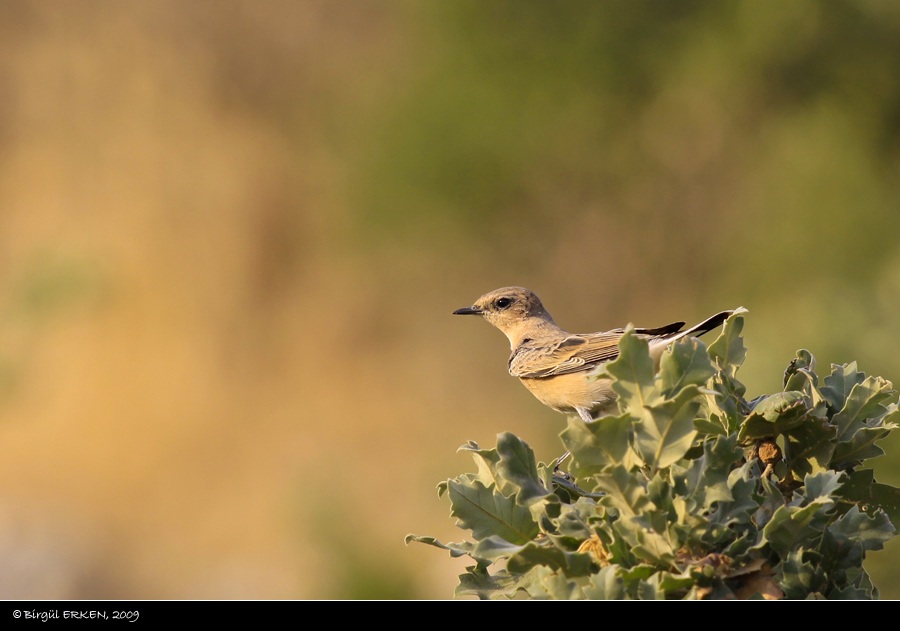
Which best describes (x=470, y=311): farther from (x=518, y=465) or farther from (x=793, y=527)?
(x=793, y=527)

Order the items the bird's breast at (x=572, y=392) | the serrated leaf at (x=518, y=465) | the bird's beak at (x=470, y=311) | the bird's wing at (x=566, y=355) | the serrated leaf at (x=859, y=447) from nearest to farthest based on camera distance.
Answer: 1. the serrated leaf at (x=518, y=465)
2. the serrated leaf at (x=859, y=447)
3. the bird's breast at (x=572, y=392)
4. the bird's wing at (x=566, y=355)
5. the bird's beak at (x=470, y=311)

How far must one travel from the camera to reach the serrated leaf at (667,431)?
6.13 ft

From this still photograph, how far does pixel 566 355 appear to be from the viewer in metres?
5.86

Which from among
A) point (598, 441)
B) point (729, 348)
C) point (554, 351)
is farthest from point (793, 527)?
point (554, 351)

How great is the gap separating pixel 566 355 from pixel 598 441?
156 inches

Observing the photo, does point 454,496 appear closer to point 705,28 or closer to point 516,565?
point 516,565

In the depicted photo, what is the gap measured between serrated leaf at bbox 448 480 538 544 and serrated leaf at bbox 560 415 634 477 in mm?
241

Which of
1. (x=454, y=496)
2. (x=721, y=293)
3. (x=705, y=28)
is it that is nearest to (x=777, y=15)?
(x=705, y=28)

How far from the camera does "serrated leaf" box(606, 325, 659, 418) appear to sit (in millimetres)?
1914

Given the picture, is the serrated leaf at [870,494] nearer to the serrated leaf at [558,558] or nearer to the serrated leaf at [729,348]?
→ the serrated leaf at [729,348]

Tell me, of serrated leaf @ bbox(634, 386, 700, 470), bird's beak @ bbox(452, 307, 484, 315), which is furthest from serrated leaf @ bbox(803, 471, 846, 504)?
bird's beak @ bbox(452, 307, 484, 315)

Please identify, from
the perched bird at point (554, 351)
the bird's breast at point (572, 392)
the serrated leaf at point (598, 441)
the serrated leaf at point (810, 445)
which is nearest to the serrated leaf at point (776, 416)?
the serrated leaf at point (810, 445)

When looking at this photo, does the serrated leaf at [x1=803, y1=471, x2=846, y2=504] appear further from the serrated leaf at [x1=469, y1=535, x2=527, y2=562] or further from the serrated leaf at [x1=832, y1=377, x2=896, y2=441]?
the serrated leaf at [x1=469, y1=535, x2=527, y2=562]

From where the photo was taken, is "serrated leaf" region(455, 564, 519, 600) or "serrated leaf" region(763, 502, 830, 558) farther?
"serrated leaf" region(455, 564, 519, 600)
